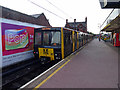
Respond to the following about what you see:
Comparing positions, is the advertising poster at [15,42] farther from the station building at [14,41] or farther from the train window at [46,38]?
the train window at [46,38]

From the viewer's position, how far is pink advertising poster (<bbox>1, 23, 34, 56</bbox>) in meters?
6.26

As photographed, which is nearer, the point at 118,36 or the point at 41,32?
the point at 41,32

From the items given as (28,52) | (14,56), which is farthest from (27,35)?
(14,56)

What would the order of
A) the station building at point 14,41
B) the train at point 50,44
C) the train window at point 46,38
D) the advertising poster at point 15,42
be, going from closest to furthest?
1. the station building at point 14,41
2. the advertising poster at point 15,42
3. the train at point 50,44
4. the train window at point 46,38

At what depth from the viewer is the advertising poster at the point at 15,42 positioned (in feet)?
20.5

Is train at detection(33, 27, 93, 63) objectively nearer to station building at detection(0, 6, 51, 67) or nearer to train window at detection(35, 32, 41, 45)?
train window at detection(35, 32, 41, 45)

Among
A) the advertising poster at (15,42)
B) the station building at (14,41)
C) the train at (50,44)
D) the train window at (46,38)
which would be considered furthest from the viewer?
the train window at (46,38)

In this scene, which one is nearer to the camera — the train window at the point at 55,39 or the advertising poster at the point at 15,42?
the advertising poster at the point at 15,42

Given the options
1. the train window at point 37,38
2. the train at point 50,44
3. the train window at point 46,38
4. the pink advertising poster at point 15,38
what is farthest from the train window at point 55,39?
the pink advertising poster at point 15,38

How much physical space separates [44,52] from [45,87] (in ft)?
12.1

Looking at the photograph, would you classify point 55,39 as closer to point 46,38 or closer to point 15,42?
point 46,38

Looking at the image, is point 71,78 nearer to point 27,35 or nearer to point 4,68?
point 4,68

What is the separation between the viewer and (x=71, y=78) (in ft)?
13.2

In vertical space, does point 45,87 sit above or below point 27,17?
below
